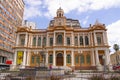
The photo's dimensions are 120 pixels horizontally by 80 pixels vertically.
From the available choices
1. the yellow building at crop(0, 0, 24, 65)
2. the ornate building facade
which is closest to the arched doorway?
the ornate building facade

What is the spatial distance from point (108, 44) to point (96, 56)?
532cm

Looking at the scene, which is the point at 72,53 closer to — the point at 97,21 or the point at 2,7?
the point at 97,21

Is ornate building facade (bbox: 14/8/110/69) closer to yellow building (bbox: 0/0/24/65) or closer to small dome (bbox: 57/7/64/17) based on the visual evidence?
small dome (bbox: 57/7/64/17)

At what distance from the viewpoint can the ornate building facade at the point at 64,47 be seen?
3238 centimetres

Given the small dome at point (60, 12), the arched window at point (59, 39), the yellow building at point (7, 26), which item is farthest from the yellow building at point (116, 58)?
the yellow building at point (7, 26)

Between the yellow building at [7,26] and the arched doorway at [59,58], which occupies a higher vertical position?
the yellow building at [7,26]

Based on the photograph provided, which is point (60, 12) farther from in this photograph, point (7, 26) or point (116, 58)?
point (116, 58)

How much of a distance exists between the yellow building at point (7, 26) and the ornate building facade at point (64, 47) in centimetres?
965

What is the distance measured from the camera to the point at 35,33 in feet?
122

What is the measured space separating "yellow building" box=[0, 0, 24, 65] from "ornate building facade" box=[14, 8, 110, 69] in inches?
380

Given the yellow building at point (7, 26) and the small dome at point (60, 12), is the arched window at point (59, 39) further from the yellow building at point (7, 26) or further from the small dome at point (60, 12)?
the yellow building at point (7, 26)

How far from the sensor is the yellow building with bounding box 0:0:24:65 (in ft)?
134

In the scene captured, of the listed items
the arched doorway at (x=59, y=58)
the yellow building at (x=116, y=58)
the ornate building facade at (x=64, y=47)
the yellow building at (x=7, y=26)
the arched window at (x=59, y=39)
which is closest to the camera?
the ornate building facade at (x=64, y=47)

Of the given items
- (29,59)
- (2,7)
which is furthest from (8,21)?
(29,59)
